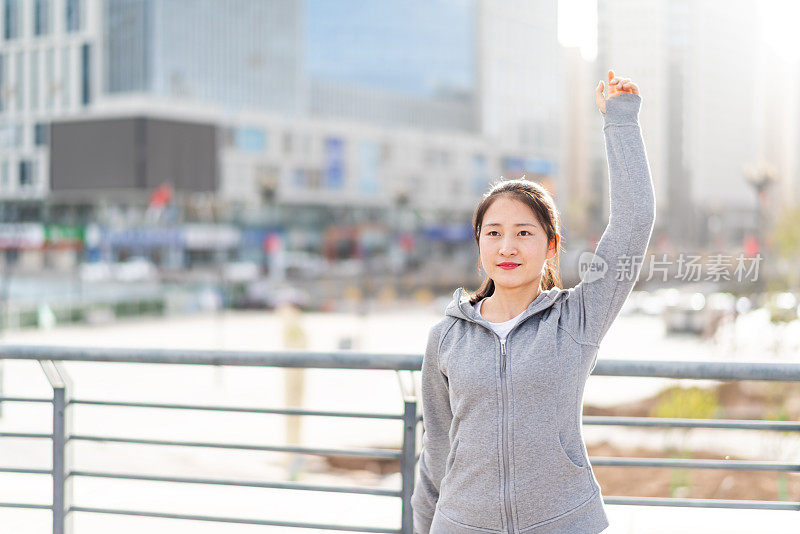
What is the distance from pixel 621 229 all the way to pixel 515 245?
0.91 ft

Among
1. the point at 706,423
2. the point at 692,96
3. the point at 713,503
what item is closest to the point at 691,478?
the point at 713,503

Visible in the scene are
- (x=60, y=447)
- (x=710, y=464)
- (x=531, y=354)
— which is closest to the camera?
(x=531, y=354)

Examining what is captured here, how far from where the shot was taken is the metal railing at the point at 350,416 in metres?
3.17

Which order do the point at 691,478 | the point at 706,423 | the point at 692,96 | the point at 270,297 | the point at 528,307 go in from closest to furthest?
1. the point at 528,307
2. the point at 706,423
3. the point at 691,478
4. the point at 270,297
5. the point at 692,96

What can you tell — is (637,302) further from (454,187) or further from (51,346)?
(51,346)

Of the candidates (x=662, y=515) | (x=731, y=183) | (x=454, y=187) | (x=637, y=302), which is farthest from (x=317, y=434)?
(x=731, y=183)

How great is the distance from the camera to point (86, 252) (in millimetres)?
64750

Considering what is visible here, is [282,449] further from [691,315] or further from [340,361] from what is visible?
[691,315]

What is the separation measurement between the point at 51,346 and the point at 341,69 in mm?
104111

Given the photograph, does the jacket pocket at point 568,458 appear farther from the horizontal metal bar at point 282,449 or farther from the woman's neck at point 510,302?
the horizontal metal bar at point 282,449

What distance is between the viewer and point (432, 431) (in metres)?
2.52

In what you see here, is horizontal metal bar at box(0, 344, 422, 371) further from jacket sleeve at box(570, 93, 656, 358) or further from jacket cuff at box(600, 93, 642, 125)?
jacket cuff at box(600, 93, 642, 125)

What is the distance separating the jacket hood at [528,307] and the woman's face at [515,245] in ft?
0.21

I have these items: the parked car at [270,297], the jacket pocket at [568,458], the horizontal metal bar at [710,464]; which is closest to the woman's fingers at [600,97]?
the jacket pocket at [568,458]
